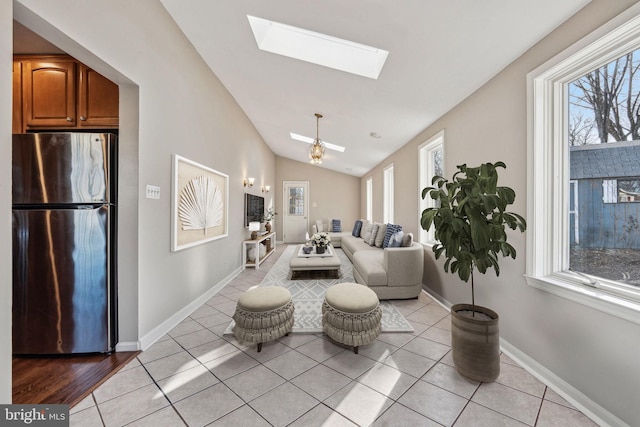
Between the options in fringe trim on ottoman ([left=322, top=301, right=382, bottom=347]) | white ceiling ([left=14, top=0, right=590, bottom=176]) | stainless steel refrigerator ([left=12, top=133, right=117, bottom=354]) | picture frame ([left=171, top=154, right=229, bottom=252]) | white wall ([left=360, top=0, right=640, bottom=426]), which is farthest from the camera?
picture frame ([left=171, top=154, right=229, bottom=252])

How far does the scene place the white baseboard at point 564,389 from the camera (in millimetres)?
1242

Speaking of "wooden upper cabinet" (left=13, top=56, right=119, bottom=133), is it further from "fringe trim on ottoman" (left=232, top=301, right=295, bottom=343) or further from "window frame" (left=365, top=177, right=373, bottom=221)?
"window frame" (left=365, top=177, right=373, bottom=221)

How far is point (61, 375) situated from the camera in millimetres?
1594

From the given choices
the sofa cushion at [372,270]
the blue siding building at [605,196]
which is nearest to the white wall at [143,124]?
the sofa cushion at [372,270]

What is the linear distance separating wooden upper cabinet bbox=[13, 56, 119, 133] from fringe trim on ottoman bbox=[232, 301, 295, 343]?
2.05m

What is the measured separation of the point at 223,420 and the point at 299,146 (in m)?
5.71

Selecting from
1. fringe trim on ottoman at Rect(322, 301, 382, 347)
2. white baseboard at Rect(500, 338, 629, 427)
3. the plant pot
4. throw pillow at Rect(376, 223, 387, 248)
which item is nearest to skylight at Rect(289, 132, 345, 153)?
throw pillow at Rect(376, 223, 387, 248)

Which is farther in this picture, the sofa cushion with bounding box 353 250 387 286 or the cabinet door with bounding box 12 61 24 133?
the sofa cushion with bounding box 353 250 387 286

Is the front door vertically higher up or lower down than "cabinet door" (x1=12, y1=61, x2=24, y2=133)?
lower down

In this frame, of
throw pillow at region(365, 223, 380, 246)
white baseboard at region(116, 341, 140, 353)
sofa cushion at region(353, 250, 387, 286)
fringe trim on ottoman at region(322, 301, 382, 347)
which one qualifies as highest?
throw pillow at region(365, 223, 380, 246)

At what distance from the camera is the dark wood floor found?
1.40 metres

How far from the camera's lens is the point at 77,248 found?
5.83 feet
